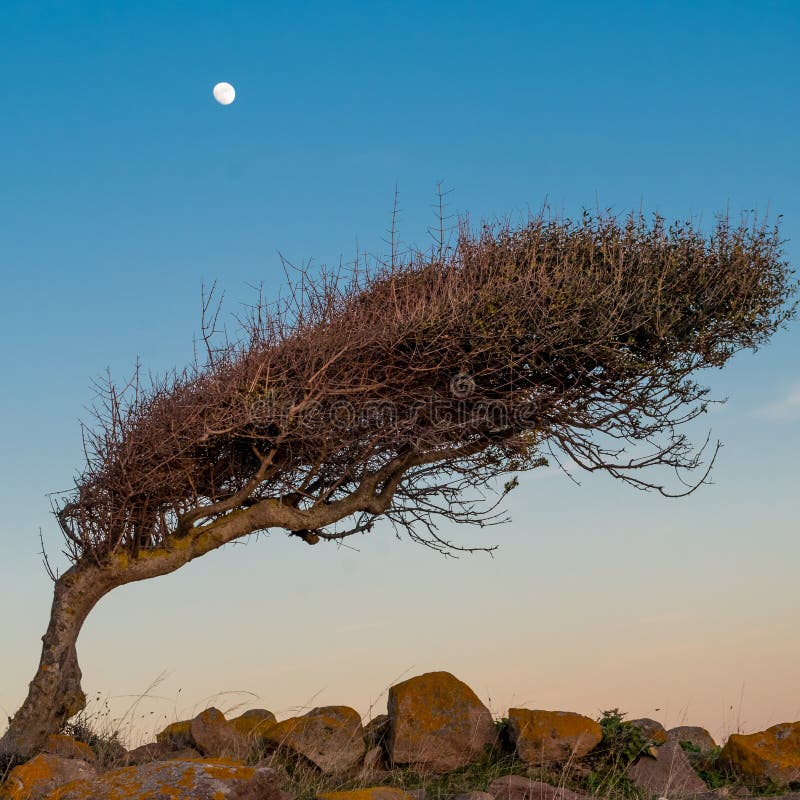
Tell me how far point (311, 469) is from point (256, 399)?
1.84 meters

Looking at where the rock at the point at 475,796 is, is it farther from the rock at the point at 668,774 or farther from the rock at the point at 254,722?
the rock at the point at 254,722

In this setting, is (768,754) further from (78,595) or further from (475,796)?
(78,595)

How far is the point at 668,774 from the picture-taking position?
12.5 meters

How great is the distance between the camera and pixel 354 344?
1329cm

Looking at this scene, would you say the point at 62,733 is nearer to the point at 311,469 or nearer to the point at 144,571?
the point at 144,571

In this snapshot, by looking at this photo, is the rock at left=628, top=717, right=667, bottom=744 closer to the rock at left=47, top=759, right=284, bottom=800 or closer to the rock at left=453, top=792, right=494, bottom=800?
the rock at left=453, top=792, right=494, bottom=800

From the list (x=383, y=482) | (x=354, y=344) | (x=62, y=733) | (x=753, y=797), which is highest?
(x=354, y=344)

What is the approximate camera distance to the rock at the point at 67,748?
13.2 m

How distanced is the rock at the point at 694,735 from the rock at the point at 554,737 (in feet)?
12.4

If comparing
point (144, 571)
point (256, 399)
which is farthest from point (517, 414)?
point (144, 571)

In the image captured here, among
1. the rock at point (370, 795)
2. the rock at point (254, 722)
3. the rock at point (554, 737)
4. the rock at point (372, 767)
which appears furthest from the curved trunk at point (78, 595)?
the rock at point (370, 795)

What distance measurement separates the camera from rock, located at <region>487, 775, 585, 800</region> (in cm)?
1098

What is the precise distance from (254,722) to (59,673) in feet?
10.3

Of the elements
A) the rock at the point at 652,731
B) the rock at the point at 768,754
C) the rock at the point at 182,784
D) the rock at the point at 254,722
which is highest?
the rock at the point at 254,722
